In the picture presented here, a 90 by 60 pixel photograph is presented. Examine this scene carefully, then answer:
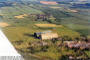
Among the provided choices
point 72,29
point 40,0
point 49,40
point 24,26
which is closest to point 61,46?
point 49,40

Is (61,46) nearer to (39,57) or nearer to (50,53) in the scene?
(50,53)

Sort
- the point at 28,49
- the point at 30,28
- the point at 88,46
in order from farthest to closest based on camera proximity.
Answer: the point at 30,28
the point at 88,46
the point at 28,49

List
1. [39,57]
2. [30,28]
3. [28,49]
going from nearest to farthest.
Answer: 1. [39,57]
2. [28,49]
3. [30,28]

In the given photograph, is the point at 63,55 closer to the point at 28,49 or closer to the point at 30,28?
the point at 28,49

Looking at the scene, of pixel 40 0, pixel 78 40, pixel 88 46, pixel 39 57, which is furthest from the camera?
pixel 40 0

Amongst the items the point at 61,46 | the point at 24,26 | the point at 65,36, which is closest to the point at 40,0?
the point at 24,26

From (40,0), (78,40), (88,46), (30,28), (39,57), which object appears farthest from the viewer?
(40,0)

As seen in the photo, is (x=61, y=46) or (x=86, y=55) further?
(x=61, y=46)

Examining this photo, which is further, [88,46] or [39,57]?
[88,46]

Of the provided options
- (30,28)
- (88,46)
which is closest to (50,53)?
(88,46)
